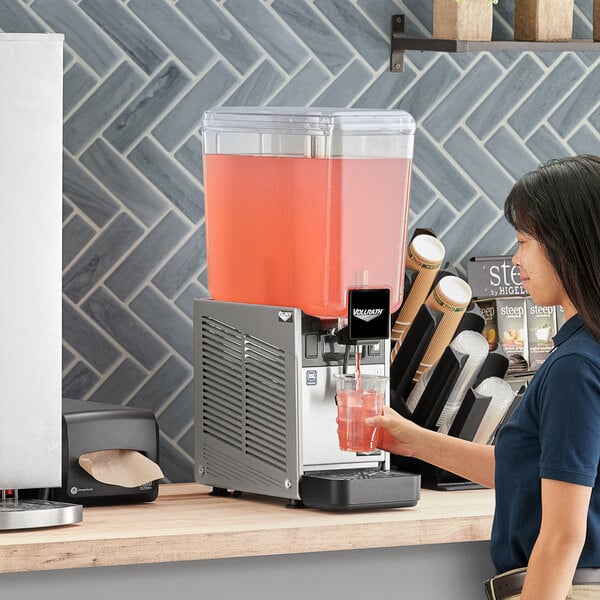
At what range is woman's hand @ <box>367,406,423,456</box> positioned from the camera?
2184 mm

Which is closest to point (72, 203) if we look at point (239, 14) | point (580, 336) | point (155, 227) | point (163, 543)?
point (155, 227)

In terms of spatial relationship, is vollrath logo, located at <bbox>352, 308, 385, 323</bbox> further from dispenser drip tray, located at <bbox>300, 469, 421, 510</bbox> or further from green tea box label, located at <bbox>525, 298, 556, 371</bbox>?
green tea box label, located at <bbox>525, 298, 556, 371</bbox>

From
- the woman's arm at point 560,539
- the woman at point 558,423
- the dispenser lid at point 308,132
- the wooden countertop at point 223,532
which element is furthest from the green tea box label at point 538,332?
the woman's arm at point 560,539

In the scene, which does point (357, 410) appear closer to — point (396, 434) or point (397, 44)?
point (396, 434)

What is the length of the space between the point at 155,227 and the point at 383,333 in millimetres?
651

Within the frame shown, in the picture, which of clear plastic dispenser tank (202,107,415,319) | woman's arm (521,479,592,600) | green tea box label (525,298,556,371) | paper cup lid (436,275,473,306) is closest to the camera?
woman's arm (521,479,592,600)

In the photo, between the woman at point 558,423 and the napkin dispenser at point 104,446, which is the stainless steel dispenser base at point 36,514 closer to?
the napkin dispenser at point 104,446

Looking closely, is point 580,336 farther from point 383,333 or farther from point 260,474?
point 260,474

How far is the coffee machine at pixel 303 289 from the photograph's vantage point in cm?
223

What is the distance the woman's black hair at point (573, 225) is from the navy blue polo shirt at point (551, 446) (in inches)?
1.9

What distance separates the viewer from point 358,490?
2.18 metres

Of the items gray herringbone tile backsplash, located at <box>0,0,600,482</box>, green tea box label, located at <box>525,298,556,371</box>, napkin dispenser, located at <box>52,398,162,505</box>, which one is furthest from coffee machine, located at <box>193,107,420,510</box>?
green tea box label, located at <box>525,298,556,371</box>

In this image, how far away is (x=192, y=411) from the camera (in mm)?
2676

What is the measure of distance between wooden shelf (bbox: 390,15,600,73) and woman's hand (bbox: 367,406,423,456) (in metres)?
0.88
